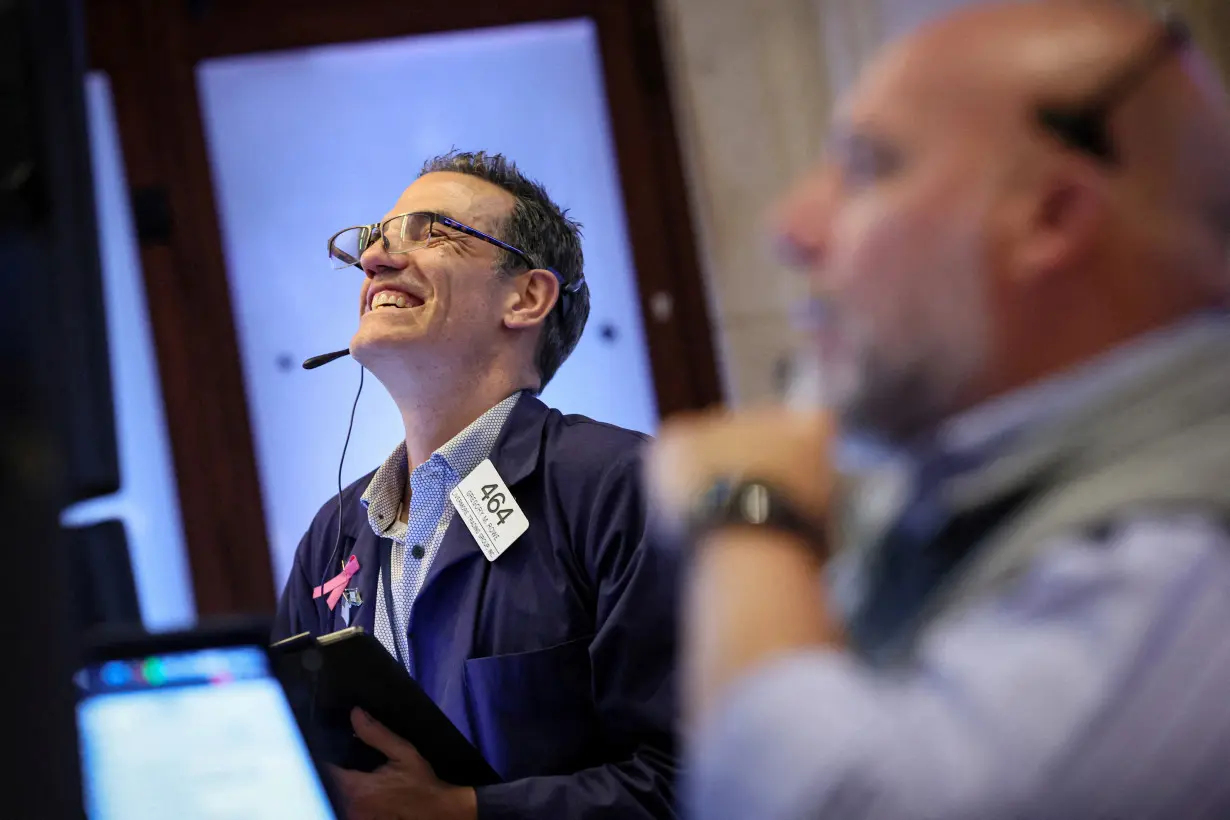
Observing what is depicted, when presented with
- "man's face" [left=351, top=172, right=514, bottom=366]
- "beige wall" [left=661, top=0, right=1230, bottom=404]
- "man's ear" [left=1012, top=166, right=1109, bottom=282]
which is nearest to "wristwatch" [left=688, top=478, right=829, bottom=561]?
"man's ear" [left=1012, top=166, right=1109, bottom=282]

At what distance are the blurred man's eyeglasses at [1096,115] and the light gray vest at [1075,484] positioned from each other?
11 cm

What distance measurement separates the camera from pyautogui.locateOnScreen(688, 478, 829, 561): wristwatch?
0.64m

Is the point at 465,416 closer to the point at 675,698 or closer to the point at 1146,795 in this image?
the point at 675,698

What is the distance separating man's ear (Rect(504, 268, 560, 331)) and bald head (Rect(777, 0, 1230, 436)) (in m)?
0.95

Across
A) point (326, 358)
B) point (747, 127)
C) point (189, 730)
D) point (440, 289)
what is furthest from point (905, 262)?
point (747, 127)

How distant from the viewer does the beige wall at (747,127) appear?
269 cm

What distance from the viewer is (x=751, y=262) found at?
2.71 m

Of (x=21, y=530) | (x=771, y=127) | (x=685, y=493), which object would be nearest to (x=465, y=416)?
(x=685, y=493)

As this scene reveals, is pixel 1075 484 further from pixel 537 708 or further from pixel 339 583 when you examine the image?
pixel 339 583

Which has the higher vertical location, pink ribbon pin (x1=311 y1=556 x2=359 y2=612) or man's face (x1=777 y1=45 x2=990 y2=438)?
man's face (x1=777 y1=45 x2=990 y2=438)

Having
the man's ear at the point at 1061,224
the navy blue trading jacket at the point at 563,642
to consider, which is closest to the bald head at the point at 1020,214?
the man's ear at the point at 1061,224

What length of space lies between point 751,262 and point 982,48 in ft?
6.75

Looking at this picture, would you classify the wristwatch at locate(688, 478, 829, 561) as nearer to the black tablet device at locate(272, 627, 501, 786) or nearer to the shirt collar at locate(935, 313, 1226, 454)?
the shirt collar at locate(935, 313, 1226, 454)

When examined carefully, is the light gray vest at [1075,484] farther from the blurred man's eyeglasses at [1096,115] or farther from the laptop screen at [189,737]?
the laptop screen at [189,737]
